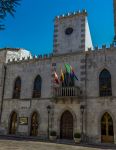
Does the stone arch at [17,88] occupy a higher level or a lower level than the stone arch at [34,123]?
higher

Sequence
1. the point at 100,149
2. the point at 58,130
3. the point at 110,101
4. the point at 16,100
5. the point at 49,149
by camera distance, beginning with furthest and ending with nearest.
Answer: the point at 16,100 → the point at 58,130 → the point at 110,101 → the point at 100,149 → the point at 49,149

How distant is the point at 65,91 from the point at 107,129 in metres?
→ 5.51

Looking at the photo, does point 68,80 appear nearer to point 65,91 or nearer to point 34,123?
point 65,91

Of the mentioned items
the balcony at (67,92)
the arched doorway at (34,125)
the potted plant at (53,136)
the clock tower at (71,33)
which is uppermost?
the clock tower at (71,33)

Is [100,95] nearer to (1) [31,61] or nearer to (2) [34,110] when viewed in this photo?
(2) [34,110]

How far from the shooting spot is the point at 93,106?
68.9ft

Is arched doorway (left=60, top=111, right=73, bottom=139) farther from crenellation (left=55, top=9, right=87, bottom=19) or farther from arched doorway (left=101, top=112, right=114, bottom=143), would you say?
crenellation (left=55, top=9, right=87, bottom=19)

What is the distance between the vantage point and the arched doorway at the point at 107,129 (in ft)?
64.7

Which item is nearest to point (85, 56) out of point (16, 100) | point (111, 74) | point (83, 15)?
point (111, 74)

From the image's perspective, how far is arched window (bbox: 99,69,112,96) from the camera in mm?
20953

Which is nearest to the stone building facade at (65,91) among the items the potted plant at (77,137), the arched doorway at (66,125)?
the arched doorway at (66,125)

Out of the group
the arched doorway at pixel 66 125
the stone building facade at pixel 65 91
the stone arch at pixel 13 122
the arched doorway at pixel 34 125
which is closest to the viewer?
the stone building facade at pixel 65 91

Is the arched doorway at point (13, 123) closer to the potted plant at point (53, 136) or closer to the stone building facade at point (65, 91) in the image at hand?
the stone building facade at point (65, 91)

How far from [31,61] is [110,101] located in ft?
36.2
